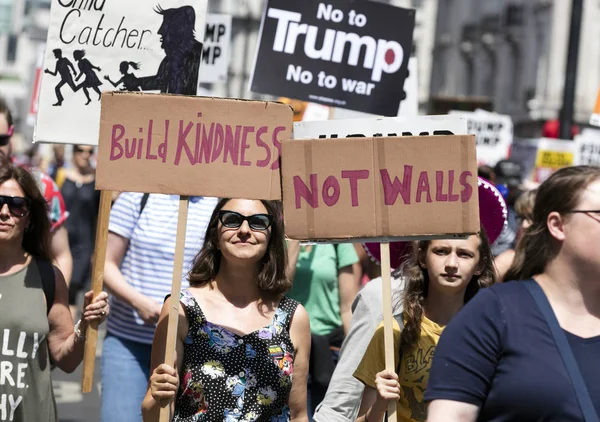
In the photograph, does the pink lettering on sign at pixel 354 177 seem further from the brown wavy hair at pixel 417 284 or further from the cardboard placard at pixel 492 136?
the cardboard placard at pixel 492 136

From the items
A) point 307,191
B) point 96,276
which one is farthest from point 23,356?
point 307,191

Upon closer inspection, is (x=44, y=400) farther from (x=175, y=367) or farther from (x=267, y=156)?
(x=267, y=156)

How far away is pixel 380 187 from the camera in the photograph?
446 cm

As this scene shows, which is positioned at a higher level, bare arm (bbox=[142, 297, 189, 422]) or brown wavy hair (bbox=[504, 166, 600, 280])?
brown wavy hair (bbox=[504, 166, 600, 280])

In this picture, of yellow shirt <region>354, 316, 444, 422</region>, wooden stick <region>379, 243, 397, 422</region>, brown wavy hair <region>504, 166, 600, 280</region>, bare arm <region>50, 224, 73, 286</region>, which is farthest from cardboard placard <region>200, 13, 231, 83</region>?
brown wavy hair <region>504, 166, 600, 280</region>

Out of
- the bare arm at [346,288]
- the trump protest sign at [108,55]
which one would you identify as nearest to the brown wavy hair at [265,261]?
the trump protest sign at [108,55]

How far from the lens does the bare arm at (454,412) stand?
11.4 ft

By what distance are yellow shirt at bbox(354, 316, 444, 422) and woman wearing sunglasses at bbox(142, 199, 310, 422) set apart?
27 centimetres

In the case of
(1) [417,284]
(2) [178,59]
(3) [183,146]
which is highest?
(2) [178,59]

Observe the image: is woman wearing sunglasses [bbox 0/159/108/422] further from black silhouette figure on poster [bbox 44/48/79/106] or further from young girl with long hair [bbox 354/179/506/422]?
young girl with long hair [bbox 354/179/506/422]

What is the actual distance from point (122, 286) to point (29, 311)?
1133 millimetres

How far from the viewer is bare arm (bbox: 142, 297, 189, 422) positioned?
439 centimetres

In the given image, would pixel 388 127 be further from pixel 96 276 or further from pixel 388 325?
pixel 96 276

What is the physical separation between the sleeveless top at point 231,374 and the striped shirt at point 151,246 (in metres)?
1.36
